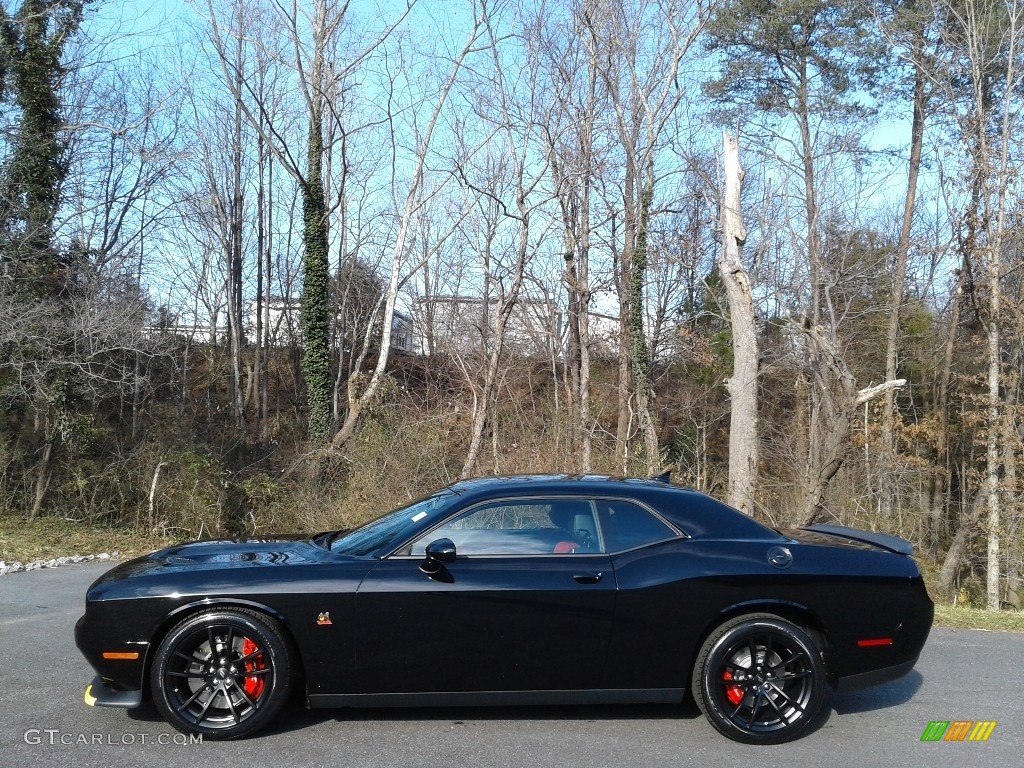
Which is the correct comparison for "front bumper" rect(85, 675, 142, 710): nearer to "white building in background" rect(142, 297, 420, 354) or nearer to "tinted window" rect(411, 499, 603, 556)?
"tinted window" rect(411, 499, 603, 556)

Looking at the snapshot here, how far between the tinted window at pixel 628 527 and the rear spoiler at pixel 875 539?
4.71ft

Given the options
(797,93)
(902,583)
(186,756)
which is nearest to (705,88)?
(797,93)

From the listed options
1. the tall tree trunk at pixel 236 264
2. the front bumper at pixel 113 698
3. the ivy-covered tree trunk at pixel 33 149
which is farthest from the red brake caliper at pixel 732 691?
the tall tree trunk at pixel 236 264

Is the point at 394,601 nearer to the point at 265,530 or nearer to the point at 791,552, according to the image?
the point at 791,552

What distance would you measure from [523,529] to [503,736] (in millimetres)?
1118

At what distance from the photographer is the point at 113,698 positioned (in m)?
4.55

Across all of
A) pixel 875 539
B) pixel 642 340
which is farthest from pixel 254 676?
pixel 642 340

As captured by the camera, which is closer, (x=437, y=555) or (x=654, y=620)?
(x=437, y=555)

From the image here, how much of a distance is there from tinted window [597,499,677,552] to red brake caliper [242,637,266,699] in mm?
2002

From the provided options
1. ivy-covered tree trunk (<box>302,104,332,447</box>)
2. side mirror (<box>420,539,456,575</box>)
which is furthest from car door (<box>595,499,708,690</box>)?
ivy-covered tree trunk (<box>302,104,332,447</box>)

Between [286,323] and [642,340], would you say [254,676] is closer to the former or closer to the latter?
[642,340]

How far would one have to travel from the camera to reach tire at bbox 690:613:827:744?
4.70 m

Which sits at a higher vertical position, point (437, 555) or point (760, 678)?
point (437, 555)

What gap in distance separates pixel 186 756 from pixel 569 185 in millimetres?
13982
